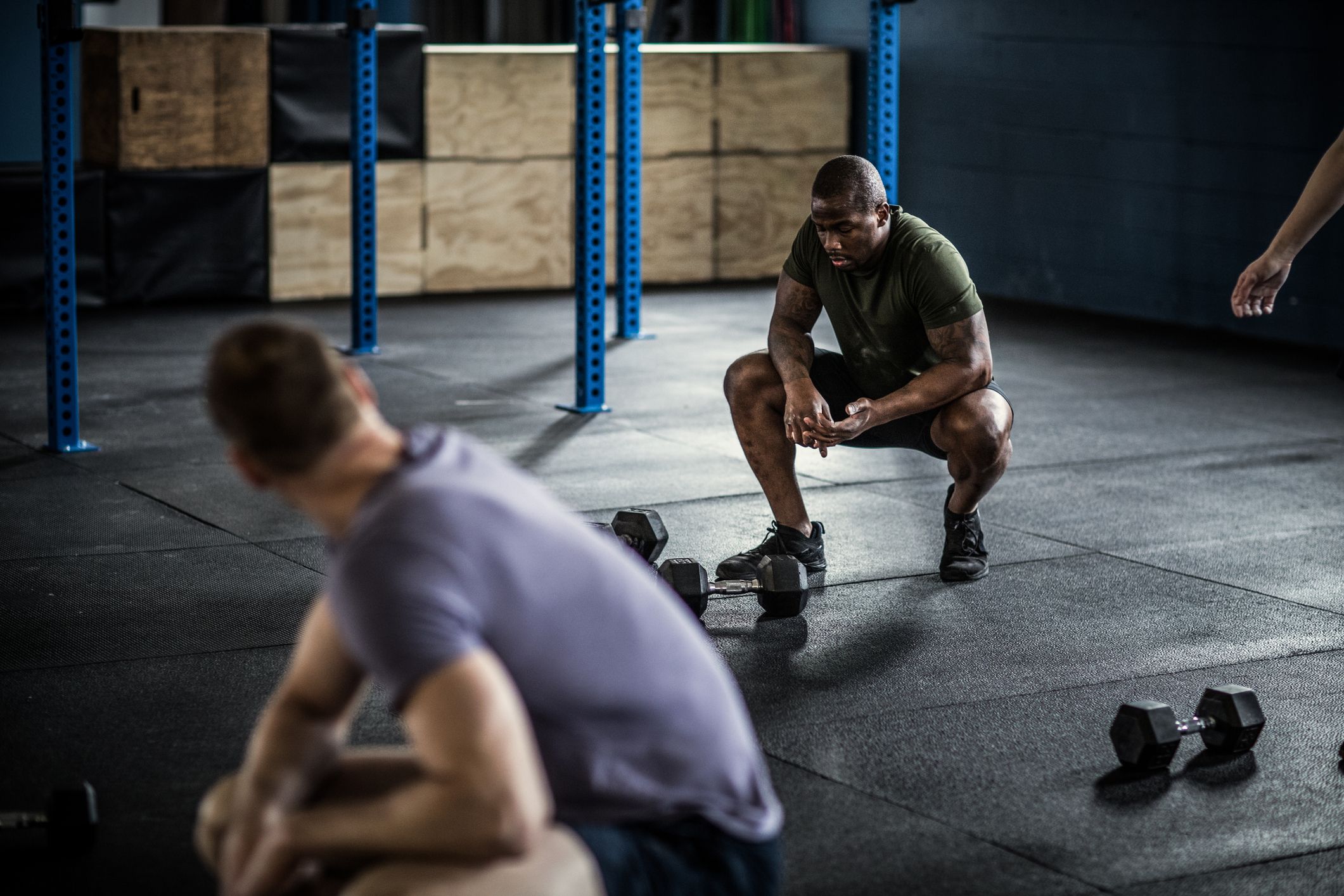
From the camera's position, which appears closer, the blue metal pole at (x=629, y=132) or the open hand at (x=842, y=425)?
the open hand at (x=842, y=425)

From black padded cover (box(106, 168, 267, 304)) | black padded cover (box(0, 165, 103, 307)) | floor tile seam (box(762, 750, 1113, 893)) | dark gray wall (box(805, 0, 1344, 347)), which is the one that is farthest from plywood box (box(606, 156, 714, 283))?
floor tile seam (box(762, 750, 1113, 893))

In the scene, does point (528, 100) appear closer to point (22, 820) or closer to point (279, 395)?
point (22, 820)

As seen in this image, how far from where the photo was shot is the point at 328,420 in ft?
4.88

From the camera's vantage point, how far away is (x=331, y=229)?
28.6ft

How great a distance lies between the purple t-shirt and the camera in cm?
143

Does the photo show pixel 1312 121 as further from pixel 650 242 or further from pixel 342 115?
pixel 342 115

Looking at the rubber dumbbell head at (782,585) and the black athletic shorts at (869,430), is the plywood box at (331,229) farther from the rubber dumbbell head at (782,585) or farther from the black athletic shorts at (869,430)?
the rubber dumbbell head at (782,585)

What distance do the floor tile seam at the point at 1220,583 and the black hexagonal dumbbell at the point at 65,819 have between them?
102 inches

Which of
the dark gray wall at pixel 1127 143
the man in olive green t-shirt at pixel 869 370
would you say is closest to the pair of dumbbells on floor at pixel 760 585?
the man in olive green t-shirt at pixel 869 370

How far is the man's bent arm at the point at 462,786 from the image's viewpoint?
1420mm

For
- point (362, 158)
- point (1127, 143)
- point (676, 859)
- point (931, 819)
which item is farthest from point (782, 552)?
point (1127, 143)

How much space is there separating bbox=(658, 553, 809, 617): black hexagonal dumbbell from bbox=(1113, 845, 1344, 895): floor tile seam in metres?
1.35

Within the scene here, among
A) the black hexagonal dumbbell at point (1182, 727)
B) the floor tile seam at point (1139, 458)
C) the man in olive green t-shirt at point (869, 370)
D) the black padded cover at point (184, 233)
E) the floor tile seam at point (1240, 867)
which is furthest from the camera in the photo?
the black padded cover at point (184, 233)

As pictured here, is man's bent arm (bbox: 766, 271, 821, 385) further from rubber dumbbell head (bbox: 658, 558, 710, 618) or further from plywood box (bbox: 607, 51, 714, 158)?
plywood box (bbox: 607, 51, 714, 158)
